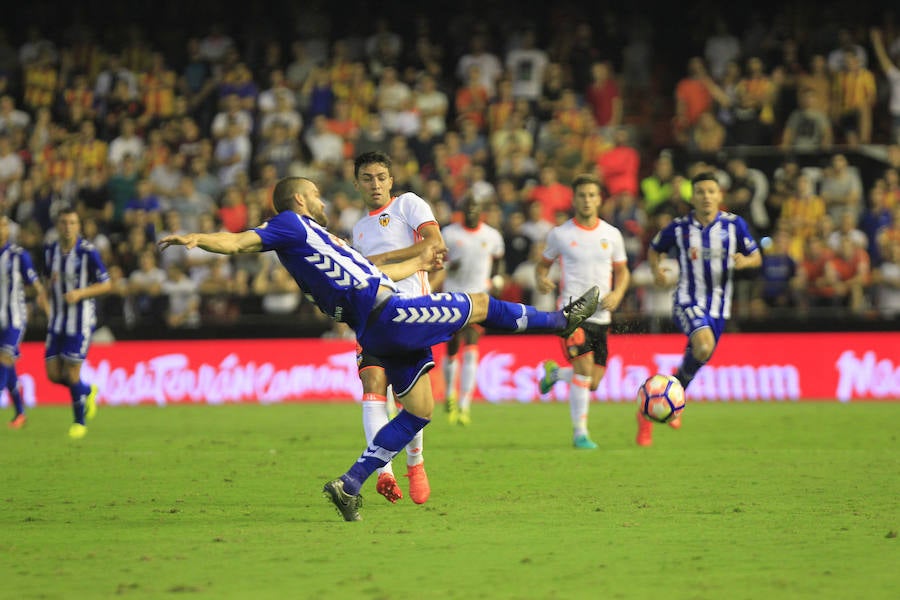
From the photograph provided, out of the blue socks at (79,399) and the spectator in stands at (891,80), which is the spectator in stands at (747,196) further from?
the blue socks at (79,399)

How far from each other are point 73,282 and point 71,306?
0.27 meters

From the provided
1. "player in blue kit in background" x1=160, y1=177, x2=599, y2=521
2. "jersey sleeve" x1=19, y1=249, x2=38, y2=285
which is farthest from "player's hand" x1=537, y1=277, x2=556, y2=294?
"jersey sleeve" x1=19, y1=249, x2=38, y2=285

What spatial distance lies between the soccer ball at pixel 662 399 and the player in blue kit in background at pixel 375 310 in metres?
2.72

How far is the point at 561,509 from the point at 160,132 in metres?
17.1

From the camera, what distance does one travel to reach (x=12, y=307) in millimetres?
15875

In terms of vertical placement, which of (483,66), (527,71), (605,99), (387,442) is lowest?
(387,442)

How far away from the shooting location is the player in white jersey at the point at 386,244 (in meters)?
8.52

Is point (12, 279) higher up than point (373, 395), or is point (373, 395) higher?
point (12, 279)

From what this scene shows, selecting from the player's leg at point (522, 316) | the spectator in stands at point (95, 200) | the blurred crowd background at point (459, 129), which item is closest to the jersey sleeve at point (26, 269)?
the blurred crowd background at point (459, 129)

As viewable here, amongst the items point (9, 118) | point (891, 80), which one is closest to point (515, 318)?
point (891, 80)

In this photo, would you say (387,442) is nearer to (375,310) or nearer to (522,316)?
(375,310)

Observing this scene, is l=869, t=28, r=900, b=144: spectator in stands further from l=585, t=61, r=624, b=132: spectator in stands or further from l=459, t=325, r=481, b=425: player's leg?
l=459, t=325, r=481, b=425: player's leg

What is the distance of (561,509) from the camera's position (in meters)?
8.10

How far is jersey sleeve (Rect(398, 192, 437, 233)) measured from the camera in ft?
29.3
